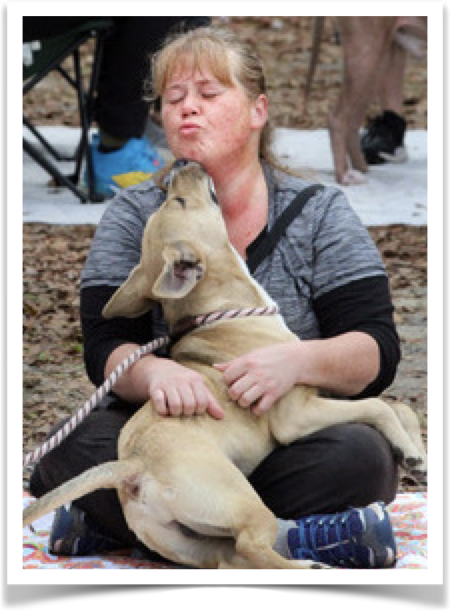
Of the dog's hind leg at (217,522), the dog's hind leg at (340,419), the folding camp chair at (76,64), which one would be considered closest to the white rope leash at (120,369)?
the dog's hind leg at (340,419)

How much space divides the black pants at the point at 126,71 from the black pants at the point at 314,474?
439 cm

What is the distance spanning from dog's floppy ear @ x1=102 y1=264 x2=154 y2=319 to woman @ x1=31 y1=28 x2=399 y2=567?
10 centimetres

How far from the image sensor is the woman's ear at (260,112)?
11.5 feet

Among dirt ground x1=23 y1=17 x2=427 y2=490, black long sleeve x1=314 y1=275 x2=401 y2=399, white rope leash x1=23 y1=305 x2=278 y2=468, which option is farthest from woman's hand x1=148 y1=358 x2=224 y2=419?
dirt ground x1=23 y1=17 x2=427 y2=490

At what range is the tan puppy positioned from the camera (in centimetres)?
292

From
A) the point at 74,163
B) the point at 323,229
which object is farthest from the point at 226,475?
the point at 74,163

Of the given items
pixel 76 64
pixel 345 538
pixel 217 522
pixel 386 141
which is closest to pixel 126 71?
pixel 76 64

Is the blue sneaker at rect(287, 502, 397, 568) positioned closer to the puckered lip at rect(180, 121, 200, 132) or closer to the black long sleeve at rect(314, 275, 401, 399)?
the black long sleeve at rect(314, 275, 401, 399)

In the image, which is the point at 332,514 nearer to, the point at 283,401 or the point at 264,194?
the point at 283,401

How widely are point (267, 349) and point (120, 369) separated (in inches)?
14.3

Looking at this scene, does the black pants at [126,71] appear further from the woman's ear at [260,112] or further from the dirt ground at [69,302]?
the woman's ear at [260,112]

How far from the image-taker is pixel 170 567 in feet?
10.3
